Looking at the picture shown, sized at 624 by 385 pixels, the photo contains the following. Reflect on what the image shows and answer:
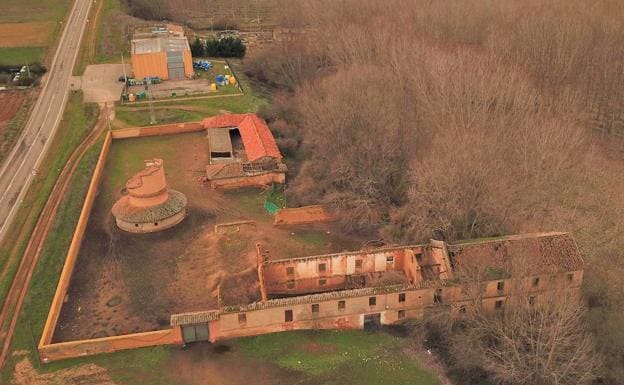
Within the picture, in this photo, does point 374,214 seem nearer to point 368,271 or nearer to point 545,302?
point 368,271

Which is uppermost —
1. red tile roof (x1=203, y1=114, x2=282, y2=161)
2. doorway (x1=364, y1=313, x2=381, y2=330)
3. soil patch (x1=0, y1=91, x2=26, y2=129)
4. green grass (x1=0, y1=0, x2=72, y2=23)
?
green grass (x1=0, y1=0, x2=72, y2=23)

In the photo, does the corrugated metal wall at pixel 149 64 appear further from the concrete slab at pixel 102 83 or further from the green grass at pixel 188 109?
the green grass at pixel 188 109

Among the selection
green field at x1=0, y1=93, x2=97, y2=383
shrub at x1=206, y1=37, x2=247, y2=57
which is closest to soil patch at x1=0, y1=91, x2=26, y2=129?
green field at x1=0, y1=93, x2=97, y2=383

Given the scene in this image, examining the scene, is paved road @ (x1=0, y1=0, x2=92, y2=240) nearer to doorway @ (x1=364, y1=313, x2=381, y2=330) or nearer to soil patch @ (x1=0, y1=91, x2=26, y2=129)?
soil patch @ (x1=0, y1=91, x2=26, y2=129)

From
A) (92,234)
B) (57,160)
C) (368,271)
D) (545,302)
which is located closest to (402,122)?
(368,271)

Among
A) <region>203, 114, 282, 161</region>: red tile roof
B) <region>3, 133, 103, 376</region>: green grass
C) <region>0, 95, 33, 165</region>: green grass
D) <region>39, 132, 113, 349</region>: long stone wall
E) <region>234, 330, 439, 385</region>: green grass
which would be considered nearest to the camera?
<region>234, 330, 439, 385</region>: green grass

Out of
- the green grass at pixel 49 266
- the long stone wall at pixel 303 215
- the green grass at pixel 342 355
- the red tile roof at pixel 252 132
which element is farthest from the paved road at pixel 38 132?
the green grass at pixel 342 355

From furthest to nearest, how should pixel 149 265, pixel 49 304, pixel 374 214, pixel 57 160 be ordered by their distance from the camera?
pixel 57 160 → pixel 374 214 → pixel 149 265 → pixel 49 304
